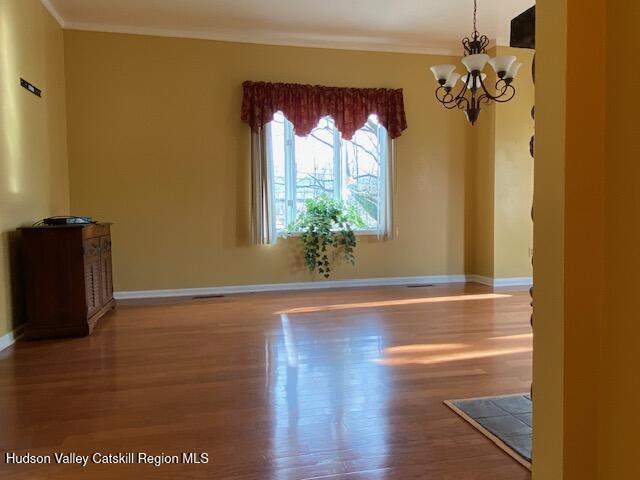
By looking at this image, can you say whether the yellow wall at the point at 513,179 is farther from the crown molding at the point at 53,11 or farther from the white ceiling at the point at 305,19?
the crown molding at the point at 53,11

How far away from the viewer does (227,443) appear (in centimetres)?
190

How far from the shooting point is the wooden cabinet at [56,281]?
353cm

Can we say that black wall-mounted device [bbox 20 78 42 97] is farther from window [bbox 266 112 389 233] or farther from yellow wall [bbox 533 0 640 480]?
yellow wall [bbox 533 0 640 480]

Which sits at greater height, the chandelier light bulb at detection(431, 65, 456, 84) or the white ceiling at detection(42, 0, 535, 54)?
the white ceiling at detection(42, 0, 535, 54)

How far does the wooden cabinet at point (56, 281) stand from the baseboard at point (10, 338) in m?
0.09

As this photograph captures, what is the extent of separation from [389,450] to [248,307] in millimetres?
2953

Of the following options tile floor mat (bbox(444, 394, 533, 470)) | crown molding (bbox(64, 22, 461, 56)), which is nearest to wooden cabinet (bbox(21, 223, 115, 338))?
crown molding (bbox(64, 22, 461, 56))

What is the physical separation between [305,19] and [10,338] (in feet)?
13.1

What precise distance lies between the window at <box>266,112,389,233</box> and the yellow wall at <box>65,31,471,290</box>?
0.30 metres

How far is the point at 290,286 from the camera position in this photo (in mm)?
5656

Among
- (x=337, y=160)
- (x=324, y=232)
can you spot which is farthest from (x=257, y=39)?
(x=324, y=232)

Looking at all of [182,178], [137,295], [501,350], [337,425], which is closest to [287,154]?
[182,178]

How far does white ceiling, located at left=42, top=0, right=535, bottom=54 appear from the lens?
181 inches

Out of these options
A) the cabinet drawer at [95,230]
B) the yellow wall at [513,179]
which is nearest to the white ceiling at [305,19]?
the yellow wall at [513,179]
